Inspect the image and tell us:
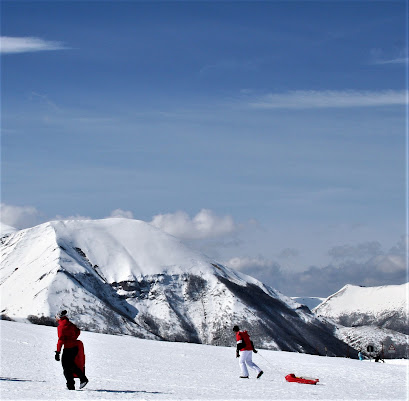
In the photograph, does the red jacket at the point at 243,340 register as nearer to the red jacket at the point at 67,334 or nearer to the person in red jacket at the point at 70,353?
the person in red jacket at the point at 70,353

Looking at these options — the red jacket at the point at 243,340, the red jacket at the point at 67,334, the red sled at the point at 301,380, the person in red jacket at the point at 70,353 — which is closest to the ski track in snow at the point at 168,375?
the red sled at the point at 301,380

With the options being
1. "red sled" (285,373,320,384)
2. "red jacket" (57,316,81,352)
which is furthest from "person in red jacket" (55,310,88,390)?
"red sled" (285,373,320,384)

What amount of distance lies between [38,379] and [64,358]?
467 centimetres

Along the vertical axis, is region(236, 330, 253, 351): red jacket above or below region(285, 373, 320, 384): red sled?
above

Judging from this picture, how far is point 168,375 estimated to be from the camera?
1133 inches

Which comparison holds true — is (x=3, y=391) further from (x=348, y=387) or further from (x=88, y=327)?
(x=88, y=327)

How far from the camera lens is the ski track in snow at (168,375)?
72.0ft

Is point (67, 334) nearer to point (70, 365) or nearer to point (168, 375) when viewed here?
point (70, 365)

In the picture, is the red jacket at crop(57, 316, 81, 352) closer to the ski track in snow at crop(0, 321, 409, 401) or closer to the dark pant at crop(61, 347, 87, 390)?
the dark pant at crop(61, 347, 87, 390)

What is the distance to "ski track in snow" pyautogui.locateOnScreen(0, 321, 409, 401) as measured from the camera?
21.9 metres

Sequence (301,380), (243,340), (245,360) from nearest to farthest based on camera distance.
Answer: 1. (243,340)
2. (245,360)
3. (301,380)

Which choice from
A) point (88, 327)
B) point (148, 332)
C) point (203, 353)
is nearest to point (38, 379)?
point (203, 353)

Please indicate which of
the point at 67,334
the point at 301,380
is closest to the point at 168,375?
the point at 301,380

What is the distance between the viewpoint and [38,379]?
25391 mm
